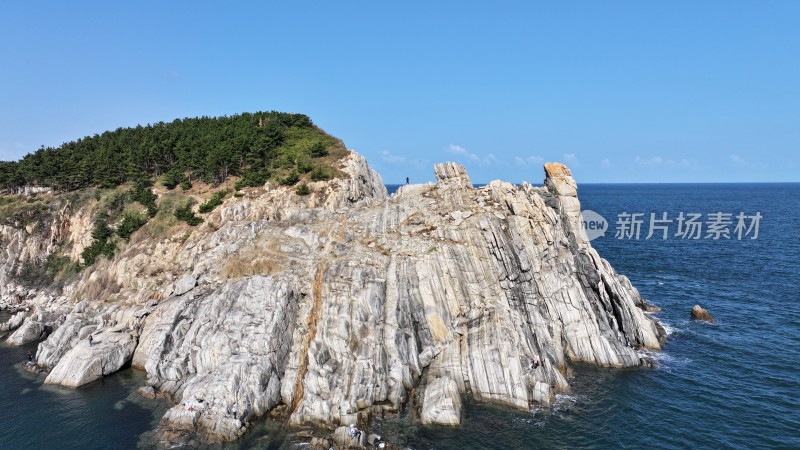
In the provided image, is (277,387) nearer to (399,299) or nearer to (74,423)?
(399,299)

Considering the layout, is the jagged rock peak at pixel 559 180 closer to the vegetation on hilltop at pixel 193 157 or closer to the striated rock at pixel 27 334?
the vegetation on hilltop at pixel 193 157

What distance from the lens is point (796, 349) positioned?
5200cm

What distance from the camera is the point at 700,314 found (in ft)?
207

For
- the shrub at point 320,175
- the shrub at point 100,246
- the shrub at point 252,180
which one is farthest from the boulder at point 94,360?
the shrub at point 320,175

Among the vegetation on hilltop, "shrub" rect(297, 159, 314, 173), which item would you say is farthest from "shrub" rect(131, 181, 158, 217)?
"shrub" rect(297, 159, 314, 173)

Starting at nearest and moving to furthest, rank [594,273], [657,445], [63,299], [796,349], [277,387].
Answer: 1. [657,445]
2. [277,387]
3. [796,349]
4. [594,273]
5. [63,299]

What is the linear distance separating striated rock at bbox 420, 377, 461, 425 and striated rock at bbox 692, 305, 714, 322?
44262mm

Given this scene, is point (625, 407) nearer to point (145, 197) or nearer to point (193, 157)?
point (145, 197)

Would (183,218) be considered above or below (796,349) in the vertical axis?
above

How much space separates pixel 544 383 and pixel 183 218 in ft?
Answer: 202

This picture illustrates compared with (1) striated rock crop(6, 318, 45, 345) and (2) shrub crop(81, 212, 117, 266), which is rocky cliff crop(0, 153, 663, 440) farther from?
(2) shrub crop(81, 212, 117, 266)

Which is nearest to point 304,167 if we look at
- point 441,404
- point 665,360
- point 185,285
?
point 185,285

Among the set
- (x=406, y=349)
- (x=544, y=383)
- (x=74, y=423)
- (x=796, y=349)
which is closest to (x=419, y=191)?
(x=406, y=349)

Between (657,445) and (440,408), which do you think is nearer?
(657,445)
